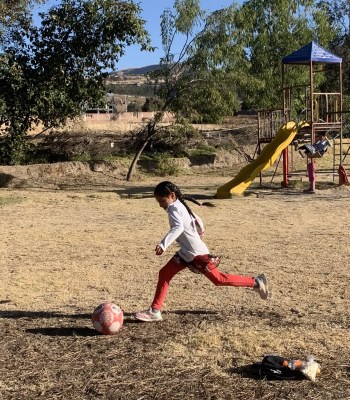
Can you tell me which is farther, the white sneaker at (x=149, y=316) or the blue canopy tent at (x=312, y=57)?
the blue canopy tent at (x=312, y=57)

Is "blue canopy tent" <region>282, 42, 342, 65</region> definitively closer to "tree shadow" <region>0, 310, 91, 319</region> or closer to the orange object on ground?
"tree shadow" <region>0, 310, 91, 319</region>

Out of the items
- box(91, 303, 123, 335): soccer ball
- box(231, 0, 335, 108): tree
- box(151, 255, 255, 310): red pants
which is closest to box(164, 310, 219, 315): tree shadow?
box(151, 255, 255, 310): red pants

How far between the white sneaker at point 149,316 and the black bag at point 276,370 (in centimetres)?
151

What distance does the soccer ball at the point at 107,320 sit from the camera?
5.32 meters

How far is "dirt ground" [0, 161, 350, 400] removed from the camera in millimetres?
4297

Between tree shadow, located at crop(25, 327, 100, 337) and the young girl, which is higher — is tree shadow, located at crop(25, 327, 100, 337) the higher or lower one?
the lower one

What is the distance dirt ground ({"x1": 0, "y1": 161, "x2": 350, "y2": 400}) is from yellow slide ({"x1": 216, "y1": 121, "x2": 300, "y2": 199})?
10.5 ft

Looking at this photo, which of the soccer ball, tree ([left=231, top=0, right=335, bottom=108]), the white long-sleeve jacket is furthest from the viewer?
tree ([left=231, top=0, right=335, bottom=108])

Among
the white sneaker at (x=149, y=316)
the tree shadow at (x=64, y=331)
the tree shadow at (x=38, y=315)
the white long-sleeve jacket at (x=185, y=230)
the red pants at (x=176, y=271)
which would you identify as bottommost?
the tree shadow at (x=64, y=331)

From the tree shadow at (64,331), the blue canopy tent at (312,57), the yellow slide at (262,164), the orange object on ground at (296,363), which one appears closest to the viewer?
the orange object on ground at (296,363)

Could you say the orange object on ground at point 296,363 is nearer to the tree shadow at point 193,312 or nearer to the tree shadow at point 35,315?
the tree shadow at point 193,312

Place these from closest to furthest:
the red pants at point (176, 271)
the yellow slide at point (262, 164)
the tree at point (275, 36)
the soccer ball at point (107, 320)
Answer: the soccer ball at point (107, 320) → the red pants at point (176, 271) → the yellow slide at point (262, 164) → the tree at point (275, 36)

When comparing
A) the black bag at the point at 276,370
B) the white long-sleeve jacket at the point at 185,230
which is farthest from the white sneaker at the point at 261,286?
the black bag at the point at 276,370

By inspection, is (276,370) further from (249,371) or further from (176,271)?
(176,271)
